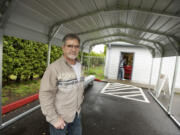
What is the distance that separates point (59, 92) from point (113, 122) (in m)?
2.59

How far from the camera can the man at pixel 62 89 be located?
1246 mm

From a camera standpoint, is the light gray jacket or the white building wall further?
the white building wall

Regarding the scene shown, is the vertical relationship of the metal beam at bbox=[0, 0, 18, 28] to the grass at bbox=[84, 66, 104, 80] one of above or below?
above

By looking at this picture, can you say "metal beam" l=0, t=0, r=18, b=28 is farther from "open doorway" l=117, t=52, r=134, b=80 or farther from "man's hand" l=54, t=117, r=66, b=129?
"open doorway" l=117, t=52, r=134, b=80

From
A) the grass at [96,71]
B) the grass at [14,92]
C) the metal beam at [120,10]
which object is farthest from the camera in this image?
the grass at [96,71]

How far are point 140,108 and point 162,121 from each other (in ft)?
3.08

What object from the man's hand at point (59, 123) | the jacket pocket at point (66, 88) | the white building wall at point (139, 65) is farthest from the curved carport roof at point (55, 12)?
the white building wall at point (139, 65)

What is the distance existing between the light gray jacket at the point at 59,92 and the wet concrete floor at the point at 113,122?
167 centimetres

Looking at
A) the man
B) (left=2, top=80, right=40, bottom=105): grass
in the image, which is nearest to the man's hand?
the man

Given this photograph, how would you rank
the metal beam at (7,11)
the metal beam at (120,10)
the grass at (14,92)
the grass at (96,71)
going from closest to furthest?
the metal beam at (7,11)
the metal beam at (120,10)
the grass at (14,92)
the grass at (96,71)

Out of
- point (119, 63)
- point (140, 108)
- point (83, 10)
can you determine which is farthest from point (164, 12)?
point (119, 63)

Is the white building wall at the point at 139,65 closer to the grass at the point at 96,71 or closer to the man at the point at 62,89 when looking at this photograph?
the grass at the point at 96,71

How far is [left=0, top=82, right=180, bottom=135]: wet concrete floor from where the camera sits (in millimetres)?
2695

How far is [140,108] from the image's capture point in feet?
14.5
